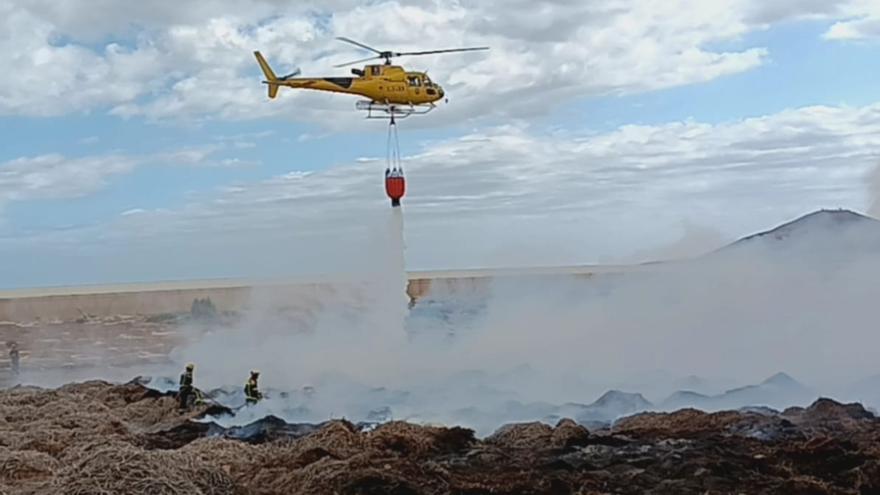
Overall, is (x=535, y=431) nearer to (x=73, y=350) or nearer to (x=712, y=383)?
(x=712, y=383)

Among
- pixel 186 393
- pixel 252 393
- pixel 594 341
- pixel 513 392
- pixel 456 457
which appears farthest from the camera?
pixel 594 341

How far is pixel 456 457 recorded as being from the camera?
1995 cm

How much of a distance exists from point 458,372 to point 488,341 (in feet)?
17.1

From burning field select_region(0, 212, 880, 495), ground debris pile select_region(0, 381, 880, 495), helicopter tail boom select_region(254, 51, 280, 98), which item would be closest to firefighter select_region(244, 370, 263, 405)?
burning field select_region(0, 212, 880, 495)

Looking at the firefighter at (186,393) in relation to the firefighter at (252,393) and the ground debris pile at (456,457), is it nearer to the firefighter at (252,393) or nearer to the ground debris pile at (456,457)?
the firefighter at (252,393)

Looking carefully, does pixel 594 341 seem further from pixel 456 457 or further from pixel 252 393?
pixel 456 457

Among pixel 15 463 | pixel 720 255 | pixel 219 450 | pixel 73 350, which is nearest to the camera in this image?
pixel 15 463

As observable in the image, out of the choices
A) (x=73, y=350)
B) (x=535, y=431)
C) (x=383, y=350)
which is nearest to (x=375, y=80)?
(x=383, y=350)

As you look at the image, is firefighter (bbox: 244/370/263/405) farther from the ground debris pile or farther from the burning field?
the ground debris pile

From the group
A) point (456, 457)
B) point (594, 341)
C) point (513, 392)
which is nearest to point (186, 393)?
point (513, 392)

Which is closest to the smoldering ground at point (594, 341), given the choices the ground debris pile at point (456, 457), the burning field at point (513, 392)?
the burning field at point (513, 392)

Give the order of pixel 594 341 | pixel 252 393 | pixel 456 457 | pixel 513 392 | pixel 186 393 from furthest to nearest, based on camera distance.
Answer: pixel 594 341 < pixel 513 392 < pixel 252 393 < pixel 186 393 < pixel 456 457

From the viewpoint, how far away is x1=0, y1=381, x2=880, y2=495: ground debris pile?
16.1m

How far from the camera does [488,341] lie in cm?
4400
